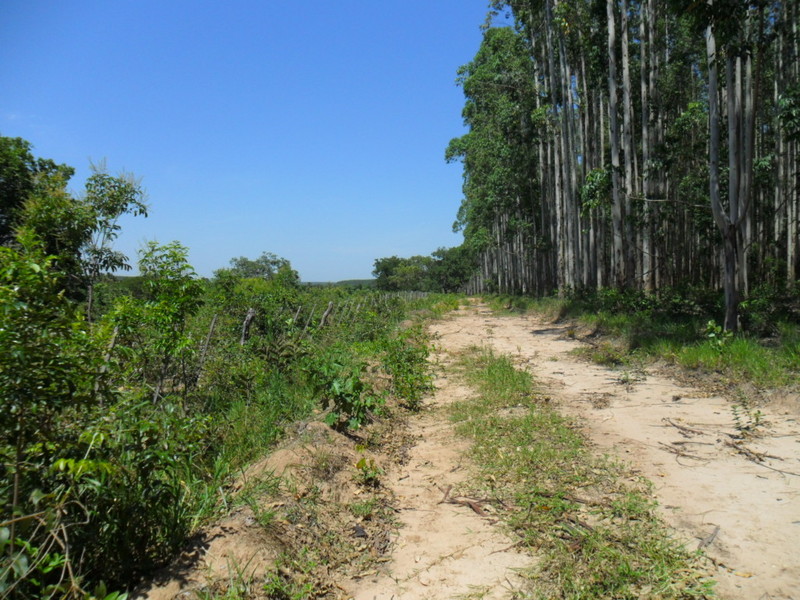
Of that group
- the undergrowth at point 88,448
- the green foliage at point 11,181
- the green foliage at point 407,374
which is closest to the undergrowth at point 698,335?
the green foliage at point 407,374

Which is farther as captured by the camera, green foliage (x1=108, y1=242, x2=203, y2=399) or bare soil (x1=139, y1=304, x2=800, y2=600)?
green foliage (x1=108, y1=242, x2=203, y2=399)

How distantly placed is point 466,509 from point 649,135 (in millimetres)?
16600

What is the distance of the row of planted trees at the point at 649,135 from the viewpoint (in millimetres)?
9266

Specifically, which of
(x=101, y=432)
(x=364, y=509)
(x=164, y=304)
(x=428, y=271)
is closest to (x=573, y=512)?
(x=364, y=509)

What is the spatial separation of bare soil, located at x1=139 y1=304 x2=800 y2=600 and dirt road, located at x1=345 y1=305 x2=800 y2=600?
1 cm

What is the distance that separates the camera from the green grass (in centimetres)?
290

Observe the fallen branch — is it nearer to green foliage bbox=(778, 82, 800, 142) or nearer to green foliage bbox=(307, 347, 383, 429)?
green foliage bbox=(307, 347, 383, 429)

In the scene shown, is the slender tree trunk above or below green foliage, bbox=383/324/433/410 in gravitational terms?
above

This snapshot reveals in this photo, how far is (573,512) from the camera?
3.69 m

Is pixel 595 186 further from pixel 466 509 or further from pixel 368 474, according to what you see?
pixel 466 509

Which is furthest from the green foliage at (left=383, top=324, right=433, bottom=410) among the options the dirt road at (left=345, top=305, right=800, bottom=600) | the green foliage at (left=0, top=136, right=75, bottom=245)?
the green foliage at (left=0, top=136, right=75, bottom=245)

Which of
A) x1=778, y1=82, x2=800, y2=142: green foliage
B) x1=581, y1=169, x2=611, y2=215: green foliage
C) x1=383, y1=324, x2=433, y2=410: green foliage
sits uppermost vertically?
x1=778, y1=82, x2=800, y2=142: green foliage

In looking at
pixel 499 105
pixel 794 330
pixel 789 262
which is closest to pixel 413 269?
pixel 499 105

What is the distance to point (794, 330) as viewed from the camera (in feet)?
26.2
